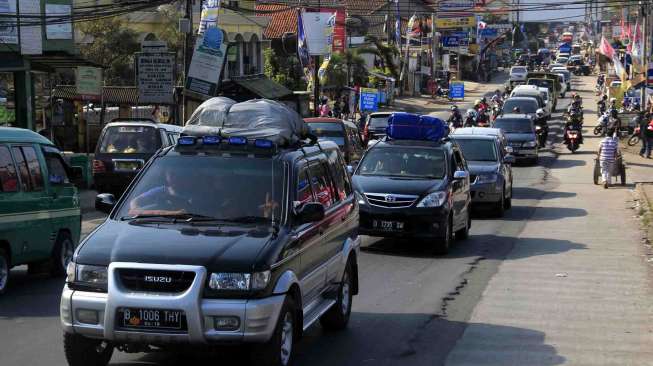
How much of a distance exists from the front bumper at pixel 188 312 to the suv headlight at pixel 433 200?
897 cm

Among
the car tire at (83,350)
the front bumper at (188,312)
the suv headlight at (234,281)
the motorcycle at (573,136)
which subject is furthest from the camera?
the motorcycle at (573,136)

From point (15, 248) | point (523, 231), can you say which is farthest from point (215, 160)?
point (523, 231)

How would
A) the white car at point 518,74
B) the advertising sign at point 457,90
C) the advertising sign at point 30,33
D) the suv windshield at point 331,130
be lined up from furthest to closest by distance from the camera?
the white car at point 518,74, the advertising sign at point 457,90, the advertising sign at point 30,33, the suv windshield at point 331,130

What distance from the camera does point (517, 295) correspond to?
12.7 m

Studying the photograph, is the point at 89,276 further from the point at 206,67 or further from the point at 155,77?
the point at 155,77

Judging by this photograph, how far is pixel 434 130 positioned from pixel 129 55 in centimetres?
2827

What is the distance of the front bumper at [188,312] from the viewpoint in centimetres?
713

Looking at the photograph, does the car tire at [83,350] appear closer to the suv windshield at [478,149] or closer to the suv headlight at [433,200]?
the suv headlight at [433,200]

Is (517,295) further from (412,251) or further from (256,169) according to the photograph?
(256,169)

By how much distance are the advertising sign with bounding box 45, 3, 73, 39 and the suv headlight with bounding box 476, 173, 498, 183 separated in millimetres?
15023

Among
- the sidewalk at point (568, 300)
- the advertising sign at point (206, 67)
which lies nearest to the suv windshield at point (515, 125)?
the advertising sign at point (206, 67)

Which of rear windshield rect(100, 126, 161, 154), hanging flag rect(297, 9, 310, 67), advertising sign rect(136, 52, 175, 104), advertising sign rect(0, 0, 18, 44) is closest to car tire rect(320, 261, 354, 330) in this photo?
rear windshield rect(100, 126, 161, 154)

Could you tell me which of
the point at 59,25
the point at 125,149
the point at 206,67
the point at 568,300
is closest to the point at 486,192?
the point at 125,149

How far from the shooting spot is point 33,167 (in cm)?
1288
